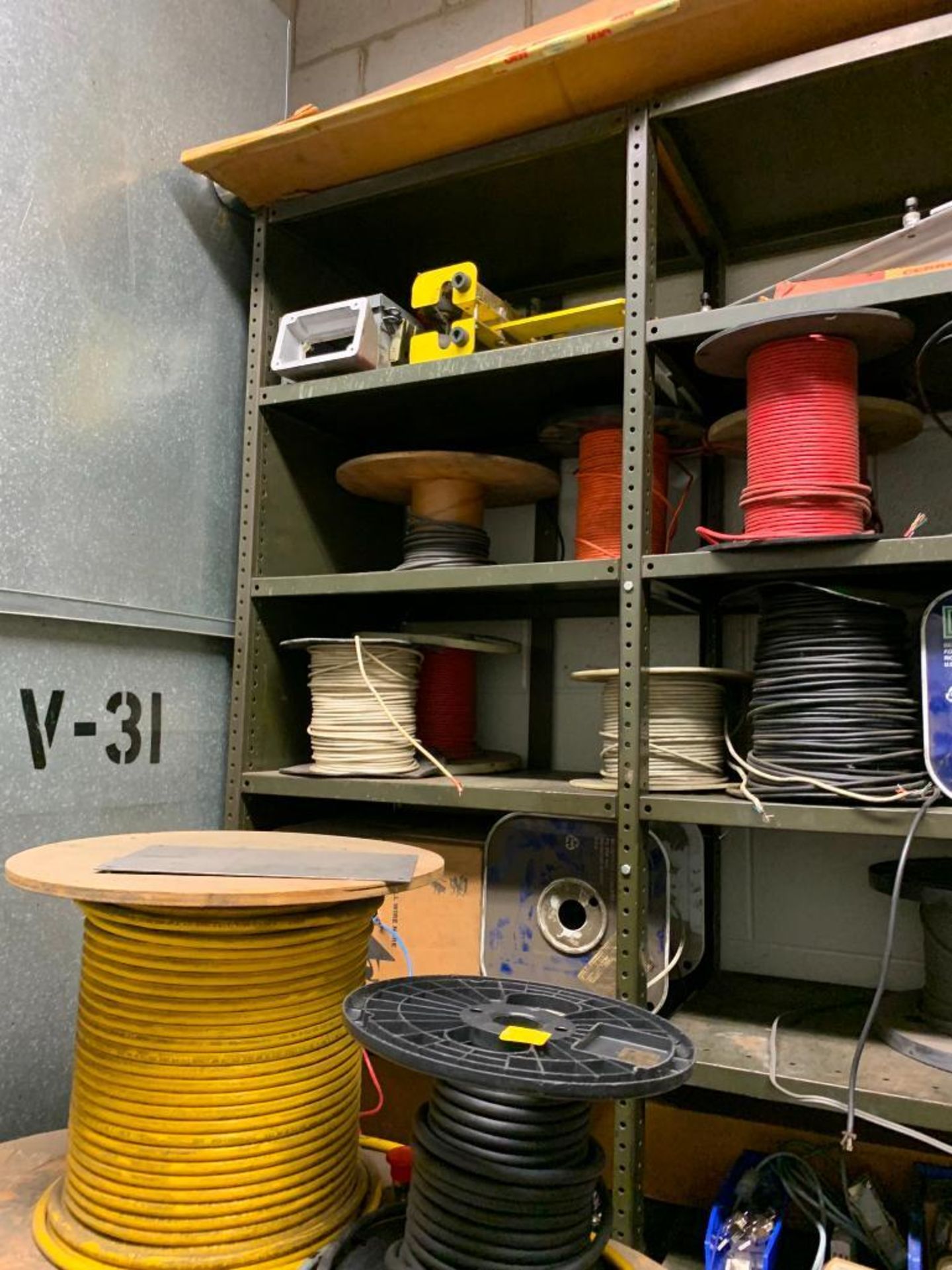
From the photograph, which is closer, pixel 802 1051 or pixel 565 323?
pixel 802 1051

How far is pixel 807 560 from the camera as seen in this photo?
1.44 metres

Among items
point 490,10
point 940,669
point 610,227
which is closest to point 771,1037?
point 940,669

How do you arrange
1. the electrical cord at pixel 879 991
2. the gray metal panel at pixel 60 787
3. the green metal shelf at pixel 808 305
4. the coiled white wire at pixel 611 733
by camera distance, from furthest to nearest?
the coiled white wire at pixel 611 733, the gray metal panel at pixel 60 787, the green metal shelf at pixel 808 305, the electrical cord at pixel 879 991

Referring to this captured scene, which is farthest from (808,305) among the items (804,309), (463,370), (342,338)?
(342,338)

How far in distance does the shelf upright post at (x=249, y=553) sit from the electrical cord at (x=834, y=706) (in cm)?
109

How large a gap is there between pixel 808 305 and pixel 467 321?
0.69 m

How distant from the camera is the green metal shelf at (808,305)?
1.38 m

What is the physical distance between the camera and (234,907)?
1113 mm

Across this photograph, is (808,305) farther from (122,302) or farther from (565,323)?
(122,302)

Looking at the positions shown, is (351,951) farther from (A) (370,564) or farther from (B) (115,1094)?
(A) (370,564)

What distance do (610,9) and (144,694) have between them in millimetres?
1609

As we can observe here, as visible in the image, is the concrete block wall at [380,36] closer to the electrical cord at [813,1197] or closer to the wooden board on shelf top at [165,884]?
the wooden board on shelf top at [165,884]

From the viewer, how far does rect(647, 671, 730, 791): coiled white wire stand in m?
1.62

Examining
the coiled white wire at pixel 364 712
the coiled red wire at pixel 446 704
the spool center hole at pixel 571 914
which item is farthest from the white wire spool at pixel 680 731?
the coiled red wire at pixel 446 704
